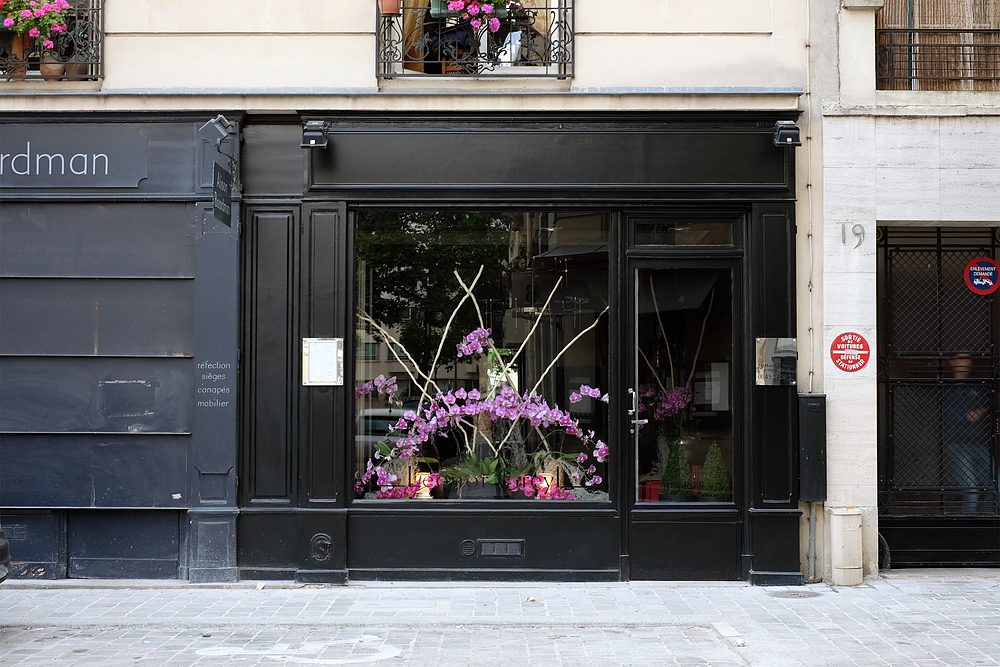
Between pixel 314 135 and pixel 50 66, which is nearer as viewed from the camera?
pixel 314 135

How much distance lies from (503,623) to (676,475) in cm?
222

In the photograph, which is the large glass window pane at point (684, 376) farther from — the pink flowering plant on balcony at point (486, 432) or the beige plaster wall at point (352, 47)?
the beige plaster wall at point (352, 47)

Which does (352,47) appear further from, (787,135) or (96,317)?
(787,135)

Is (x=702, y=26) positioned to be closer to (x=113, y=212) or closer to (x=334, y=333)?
(x=334, y=333)

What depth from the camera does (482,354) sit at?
7.57 m

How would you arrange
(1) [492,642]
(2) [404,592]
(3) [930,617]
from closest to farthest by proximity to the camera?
(1) [492,642], (3) [930,617], (2) [404,592]

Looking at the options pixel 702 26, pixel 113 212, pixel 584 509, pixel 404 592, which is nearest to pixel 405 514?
pixel 404 592

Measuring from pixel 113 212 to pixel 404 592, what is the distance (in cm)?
410

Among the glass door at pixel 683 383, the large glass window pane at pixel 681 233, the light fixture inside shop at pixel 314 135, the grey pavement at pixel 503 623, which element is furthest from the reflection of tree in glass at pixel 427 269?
the grey pavement at pixel 503 623

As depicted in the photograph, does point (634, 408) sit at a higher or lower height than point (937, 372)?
lower

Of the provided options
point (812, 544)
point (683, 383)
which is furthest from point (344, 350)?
point (812, 544)

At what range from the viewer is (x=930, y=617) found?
6.15 metres

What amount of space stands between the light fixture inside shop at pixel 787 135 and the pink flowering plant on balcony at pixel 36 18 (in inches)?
246

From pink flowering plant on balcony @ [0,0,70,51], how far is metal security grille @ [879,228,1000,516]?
7.61 m
